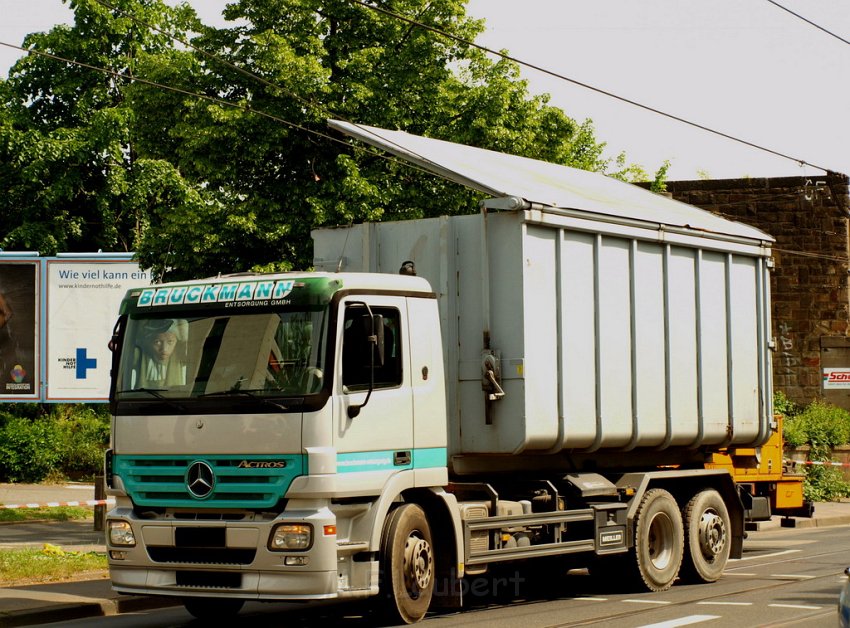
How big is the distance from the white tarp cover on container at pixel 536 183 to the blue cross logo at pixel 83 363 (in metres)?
16.7

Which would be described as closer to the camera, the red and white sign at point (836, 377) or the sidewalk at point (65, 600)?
the sidewalk at point (65, 600)

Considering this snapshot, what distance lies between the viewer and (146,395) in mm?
10453

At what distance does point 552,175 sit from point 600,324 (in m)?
2.42

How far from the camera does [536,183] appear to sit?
42.8 feet

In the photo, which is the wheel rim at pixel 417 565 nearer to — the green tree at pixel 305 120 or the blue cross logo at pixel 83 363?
the green tree at pixel 305 120

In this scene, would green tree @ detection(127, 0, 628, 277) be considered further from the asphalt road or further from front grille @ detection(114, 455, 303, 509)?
front grille @ detection(114, 455, 303, 509)

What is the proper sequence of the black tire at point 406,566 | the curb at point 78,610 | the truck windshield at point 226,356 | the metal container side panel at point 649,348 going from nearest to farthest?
the truck windshield at point 226,356, the black tire at point 406,566, the curb at point 78,610, the metal container side panel at point 649,348

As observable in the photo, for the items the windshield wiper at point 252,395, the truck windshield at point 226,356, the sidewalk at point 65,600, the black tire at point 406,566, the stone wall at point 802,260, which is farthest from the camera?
the stone wall at point 802,260

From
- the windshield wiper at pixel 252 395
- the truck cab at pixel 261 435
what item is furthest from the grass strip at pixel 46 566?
the windshield wiper at pixel 252 395

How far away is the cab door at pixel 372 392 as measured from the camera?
10.1 meters

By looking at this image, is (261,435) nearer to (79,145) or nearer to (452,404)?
(452,404)

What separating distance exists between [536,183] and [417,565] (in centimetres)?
432

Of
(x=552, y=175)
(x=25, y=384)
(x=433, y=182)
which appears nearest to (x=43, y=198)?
(x=25, y=384)

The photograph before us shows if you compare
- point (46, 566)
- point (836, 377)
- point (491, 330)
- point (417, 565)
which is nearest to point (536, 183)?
point (491, 330)
